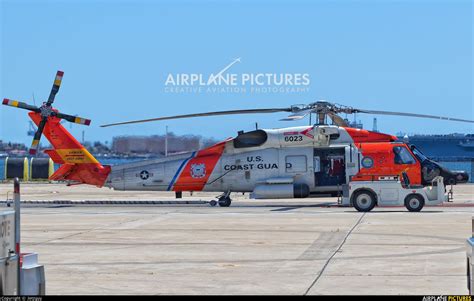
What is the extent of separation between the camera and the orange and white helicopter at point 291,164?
3031cm

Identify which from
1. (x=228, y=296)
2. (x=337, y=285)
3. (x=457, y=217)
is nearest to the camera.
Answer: (x=228, y=296)

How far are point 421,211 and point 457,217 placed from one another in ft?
9.71

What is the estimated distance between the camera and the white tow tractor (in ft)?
87.1

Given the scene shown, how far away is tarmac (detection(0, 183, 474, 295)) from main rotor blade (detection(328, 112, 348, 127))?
4197 millimetres

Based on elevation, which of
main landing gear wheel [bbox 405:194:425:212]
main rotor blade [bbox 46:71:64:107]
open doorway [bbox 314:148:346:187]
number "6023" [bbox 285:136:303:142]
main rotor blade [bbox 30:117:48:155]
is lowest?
main landing gear wheel [bbox 405:194:425:212]

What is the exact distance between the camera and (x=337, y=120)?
31203mm

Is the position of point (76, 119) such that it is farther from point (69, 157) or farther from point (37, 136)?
point (69, 157)

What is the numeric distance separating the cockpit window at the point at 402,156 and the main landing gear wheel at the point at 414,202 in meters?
3.85

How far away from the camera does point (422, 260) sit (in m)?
14.4

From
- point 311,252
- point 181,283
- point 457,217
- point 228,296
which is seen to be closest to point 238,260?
point 311,252

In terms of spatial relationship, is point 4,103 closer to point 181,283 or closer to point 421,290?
point 181,283

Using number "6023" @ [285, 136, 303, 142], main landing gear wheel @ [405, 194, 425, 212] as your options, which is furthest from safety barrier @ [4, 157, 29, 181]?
main landing gear wheel @ [405, 194, 425, 212]

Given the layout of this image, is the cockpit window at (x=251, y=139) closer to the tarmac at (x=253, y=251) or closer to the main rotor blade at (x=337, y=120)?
the main rotor blade at (x=337, y=120)

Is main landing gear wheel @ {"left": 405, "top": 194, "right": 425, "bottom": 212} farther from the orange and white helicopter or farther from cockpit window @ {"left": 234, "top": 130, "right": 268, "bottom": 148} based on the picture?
cockpit window @ {"left": 234, "top": 130, "right": 268, "bottom": 148}
